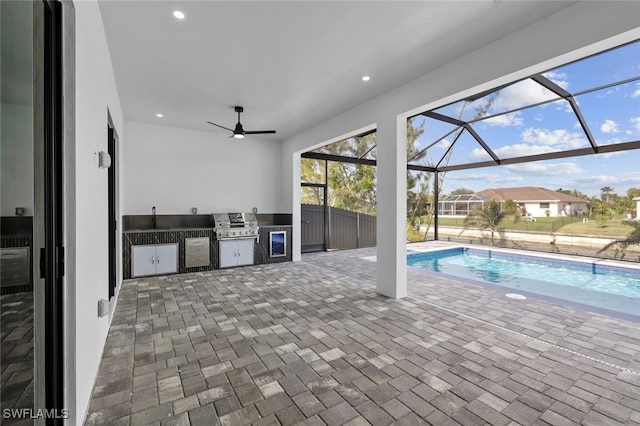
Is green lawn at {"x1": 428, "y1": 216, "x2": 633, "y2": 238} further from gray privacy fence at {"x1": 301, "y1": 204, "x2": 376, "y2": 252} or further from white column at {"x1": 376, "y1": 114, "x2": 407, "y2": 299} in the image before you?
white column at {"x1": 376, "y1": 114, "x2": 407, "y2": 299}

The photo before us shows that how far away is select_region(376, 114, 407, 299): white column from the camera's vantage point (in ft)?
13.4

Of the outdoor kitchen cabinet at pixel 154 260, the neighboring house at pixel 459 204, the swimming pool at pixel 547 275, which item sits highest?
the neighboring house at pixel 459 204

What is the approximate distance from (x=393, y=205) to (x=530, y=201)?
647cm

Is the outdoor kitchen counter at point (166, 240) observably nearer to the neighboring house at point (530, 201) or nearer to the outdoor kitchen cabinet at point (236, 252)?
the outdoor kitchen cabinet at point (236, 252)

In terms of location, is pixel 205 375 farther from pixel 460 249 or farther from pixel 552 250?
pixel 552 250

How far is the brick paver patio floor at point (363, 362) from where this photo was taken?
183 cm

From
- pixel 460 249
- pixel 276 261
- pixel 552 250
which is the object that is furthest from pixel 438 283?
pixel 552 250

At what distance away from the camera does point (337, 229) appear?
28.5ft

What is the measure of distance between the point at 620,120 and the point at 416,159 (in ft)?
15.0

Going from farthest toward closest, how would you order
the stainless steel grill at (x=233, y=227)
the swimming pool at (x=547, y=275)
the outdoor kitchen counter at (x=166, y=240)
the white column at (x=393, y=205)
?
the stainless steel grill at (x=233, y=227), the outdoor kitchen counter at (x=166, y=240), the swimming pool at (x=547, y=275), the white column at (x=393, y=205)

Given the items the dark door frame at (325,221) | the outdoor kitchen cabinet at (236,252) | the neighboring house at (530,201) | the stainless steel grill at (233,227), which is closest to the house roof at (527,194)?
the neighboring house at (530,201)

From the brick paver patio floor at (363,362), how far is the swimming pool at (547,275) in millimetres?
1402

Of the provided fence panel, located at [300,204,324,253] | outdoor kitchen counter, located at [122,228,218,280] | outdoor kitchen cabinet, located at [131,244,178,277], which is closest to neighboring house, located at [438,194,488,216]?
fence panel, located at [300,204,324,253]

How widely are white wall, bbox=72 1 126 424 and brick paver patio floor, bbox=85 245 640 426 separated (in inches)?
12.0
